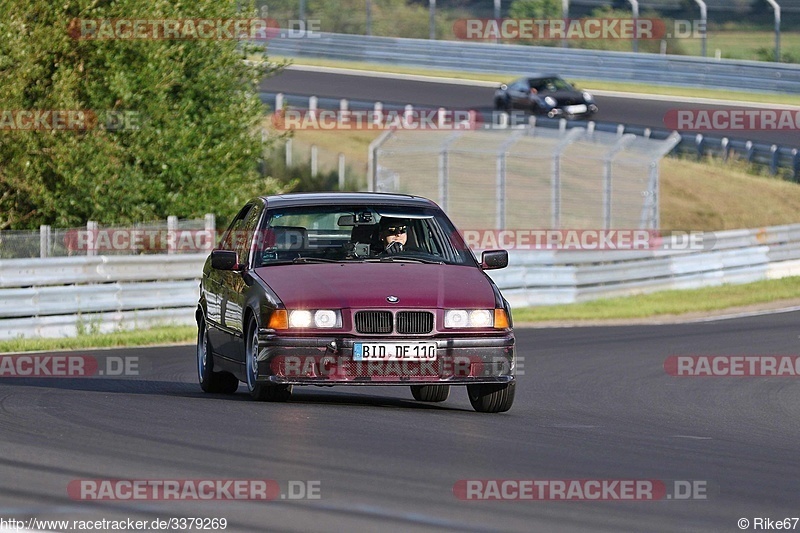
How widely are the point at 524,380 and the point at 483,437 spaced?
5348 mm

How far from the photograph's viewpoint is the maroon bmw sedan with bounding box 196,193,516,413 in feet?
34.0

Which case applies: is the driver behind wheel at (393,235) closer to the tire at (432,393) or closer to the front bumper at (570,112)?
the tire at (432,393)

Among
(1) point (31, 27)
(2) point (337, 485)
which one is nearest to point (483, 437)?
(2) point (337, 485)

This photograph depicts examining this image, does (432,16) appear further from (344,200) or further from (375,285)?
(375,285)

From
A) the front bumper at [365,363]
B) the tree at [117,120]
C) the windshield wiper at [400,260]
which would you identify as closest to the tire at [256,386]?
the front bumper at [365,363]

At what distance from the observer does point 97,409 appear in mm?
10633

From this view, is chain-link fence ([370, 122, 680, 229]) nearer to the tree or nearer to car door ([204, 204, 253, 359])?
the tree

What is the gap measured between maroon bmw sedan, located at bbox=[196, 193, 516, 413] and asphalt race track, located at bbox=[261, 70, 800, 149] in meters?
31.5

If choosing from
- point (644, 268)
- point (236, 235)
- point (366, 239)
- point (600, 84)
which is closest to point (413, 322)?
point (366, 239)

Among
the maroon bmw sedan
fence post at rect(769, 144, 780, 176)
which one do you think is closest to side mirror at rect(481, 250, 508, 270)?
the maroon bmw sedan

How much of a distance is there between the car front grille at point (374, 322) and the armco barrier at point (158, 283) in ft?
31.2

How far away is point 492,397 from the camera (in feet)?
36.3

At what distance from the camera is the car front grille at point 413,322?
34.1ft

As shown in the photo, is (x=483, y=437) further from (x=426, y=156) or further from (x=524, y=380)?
(x=426, y=156)
